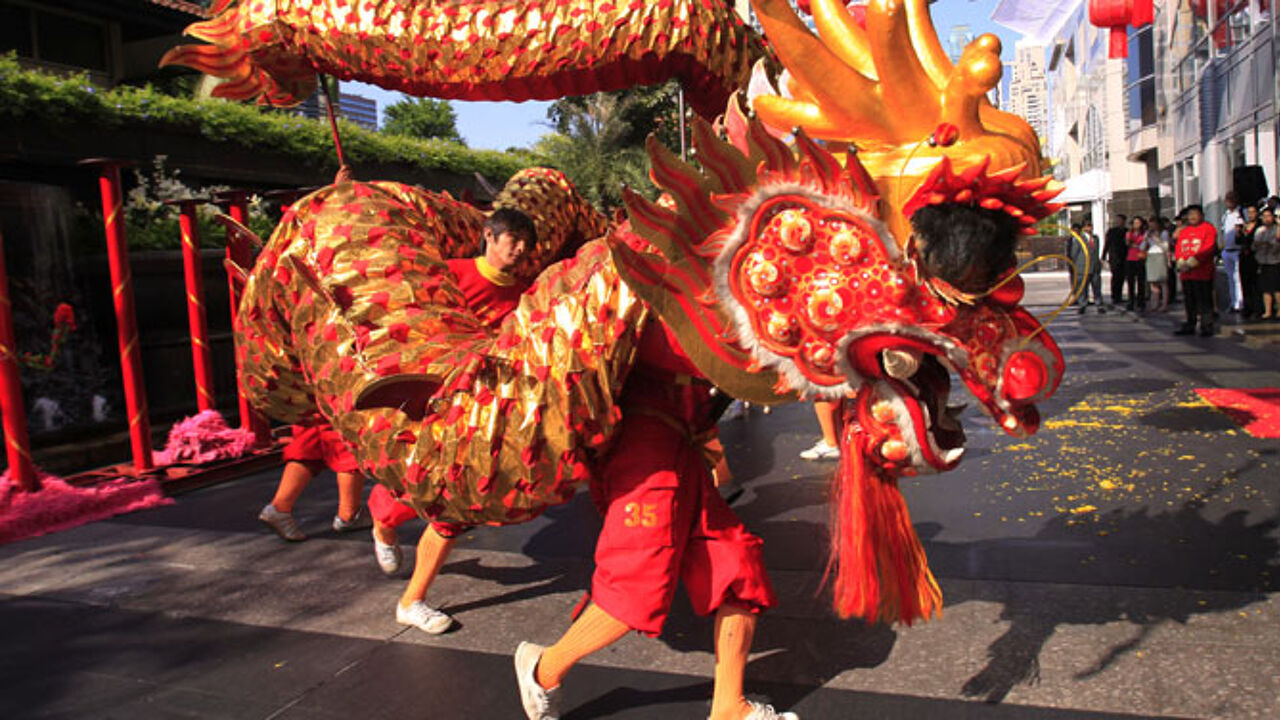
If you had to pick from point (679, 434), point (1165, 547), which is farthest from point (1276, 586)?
point (679, 434)

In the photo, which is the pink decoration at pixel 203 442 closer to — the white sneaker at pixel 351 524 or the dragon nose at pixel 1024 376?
the white sneaker at pixel 351 524

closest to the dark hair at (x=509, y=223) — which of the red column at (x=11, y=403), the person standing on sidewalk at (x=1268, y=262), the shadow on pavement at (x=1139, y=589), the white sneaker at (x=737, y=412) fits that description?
the shadow on pavement at (x=1139, y=589)

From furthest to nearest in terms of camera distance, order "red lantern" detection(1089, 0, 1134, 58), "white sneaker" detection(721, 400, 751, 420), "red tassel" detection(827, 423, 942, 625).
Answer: "red lantern" detection(1089, 0, 1134, 58)
"white sneaker" detection(721, 400, 751, 420)
"red tassel" detection(827, 423, 942, 625)

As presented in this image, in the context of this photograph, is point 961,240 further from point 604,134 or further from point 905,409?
point 604,134

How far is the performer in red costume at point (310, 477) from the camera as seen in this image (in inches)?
164

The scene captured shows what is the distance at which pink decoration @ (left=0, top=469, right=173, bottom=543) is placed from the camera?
A: 15.7 feet

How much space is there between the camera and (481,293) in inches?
126

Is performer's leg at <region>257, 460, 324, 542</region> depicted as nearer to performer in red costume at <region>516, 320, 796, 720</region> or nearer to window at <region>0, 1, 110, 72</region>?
performer in red costume at <region>516, 320, 796, 720</region>

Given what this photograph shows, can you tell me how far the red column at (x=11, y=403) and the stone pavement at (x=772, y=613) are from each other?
58 cm

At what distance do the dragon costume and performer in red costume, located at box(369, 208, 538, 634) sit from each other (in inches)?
14.4

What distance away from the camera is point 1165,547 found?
363 cm

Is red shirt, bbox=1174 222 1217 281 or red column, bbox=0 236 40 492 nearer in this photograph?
red column, bbox=0 236 40 492

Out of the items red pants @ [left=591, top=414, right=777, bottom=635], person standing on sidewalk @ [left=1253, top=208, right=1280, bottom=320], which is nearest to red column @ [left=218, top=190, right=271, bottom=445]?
red pants @ [left=591, top=414, right=777, bottom=635]

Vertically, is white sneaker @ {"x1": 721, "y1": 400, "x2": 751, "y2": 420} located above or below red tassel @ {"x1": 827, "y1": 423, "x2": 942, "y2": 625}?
below
